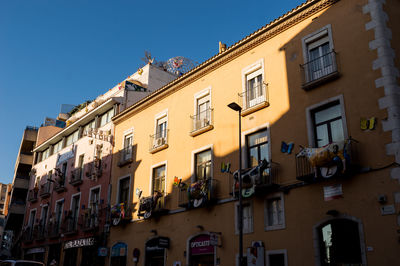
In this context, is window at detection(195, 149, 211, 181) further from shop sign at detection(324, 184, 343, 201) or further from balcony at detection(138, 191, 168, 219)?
shop sign at detection(324, 184, 343, 201)

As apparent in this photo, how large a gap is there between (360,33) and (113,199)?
18516 mm

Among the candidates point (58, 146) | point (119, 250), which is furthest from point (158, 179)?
point (58, 146)

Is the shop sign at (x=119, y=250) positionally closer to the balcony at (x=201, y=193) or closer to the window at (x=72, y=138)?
the balcony at (x=201, y=193)

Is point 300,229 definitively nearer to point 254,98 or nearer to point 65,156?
point 254,98

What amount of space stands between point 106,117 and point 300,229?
20832 mm

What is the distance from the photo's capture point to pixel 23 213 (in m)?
43.8

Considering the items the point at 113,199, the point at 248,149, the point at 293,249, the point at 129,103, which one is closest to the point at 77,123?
the point at 129,103

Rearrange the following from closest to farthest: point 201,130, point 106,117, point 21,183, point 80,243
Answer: point 201,130 → point 80,243 → point 106,117 → point 21,183

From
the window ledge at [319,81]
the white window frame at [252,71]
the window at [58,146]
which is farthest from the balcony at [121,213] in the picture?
the window at [58,146]

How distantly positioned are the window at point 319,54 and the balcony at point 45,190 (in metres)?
27.7

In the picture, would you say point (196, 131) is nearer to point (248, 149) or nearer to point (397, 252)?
point (248, 149)

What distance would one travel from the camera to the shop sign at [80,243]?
27.7 metres

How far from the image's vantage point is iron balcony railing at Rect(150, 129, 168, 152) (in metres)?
24.2

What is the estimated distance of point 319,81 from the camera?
16.4m
